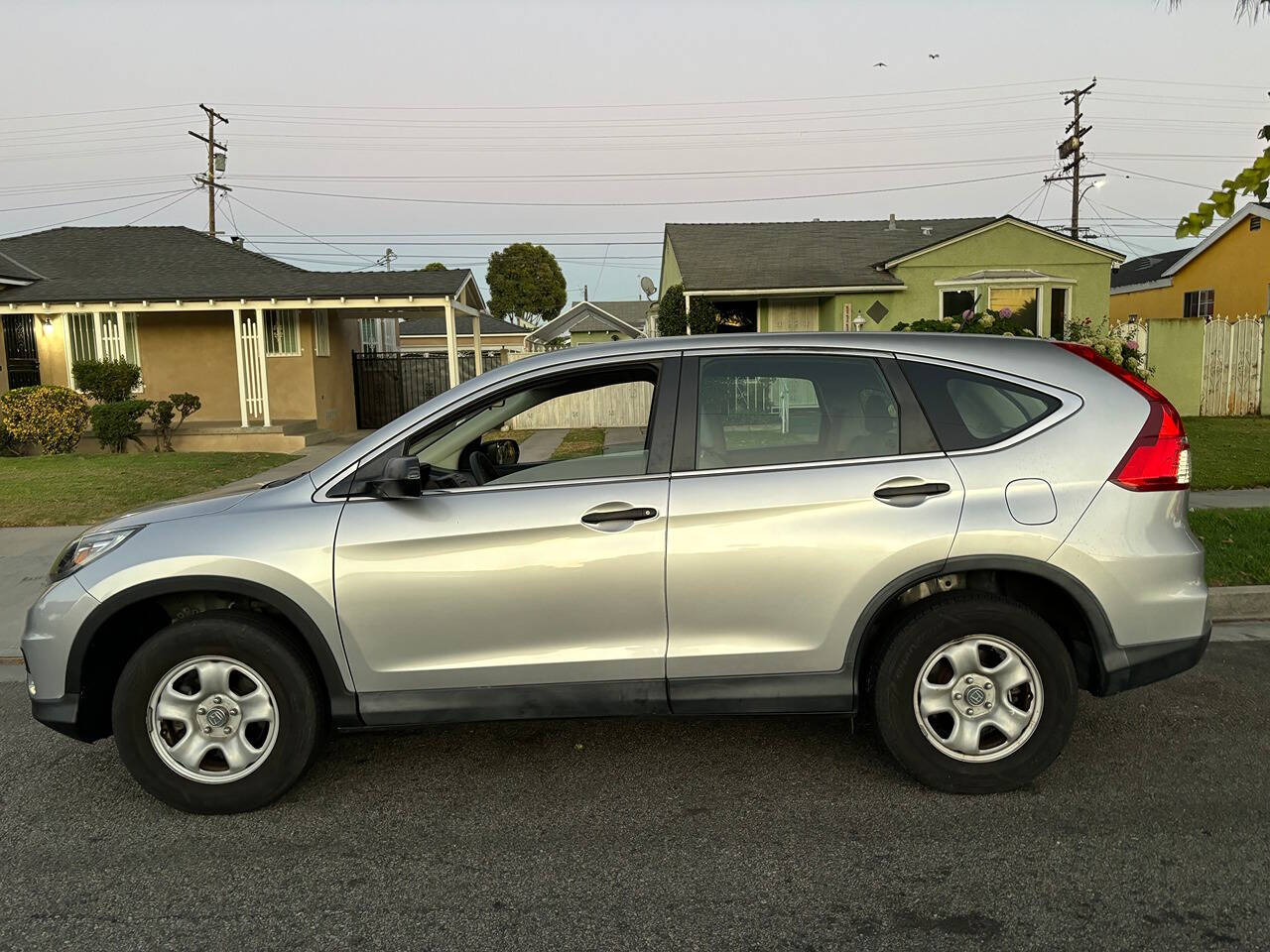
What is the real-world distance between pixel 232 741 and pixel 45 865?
27.7 inches

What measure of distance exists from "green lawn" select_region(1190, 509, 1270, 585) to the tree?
64117 millimetres

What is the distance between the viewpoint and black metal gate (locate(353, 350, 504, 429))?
79.8ft

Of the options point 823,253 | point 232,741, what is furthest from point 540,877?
point 823,253

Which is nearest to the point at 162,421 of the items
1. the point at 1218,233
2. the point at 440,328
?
the point at 1218,233

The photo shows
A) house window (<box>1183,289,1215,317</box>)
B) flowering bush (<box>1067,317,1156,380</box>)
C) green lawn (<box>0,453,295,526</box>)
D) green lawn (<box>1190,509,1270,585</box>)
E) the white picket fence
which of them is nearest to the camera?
green lawn (<box>1190,509,1270,585</box>)

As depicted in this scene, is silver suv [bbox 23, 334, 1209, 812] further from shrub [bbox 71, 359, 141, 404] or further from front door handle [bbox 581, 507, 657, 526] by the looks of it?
shrub [bbox 71, 359, 141, 404]

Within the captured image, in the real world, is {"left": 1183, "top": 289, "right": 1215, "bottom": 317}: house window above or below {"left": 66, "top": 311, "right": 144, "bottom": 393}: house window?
above

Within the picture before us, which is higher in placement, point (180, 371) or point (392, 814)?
point (180, 371)

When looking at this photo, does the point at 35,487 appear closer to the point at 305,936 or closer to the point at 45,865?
the point at 45,865

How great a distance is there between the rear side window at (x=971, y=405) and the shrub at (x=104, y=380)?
1741cm

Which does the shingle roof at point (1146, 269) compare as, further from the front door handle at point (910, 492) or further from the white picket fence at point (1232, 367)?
the front door handle at point (910, 492)

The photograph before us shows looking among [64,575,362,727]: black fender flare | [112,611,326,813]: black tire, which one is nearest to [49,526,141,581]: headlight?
[64,575,362,727]: black fender flare

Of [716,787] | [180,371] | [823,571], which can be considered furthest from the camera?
[180,371]

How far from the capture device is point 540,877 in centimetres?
323
